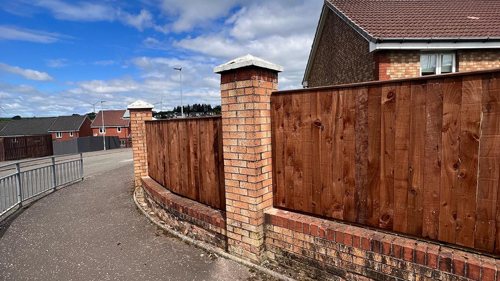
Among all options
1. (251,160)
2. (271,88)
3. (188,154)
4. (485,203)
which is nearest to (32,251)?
(188,154)

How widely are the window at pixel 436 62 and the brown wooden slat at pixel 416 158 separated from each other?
7.97 m

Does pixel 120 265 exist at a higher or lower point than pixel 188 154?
lower

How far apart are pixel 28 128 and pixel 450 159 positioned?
7015 centimetres

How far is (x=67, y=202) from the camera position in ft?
22.8

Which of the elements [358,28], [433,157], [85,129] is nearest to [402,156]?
[433,157]

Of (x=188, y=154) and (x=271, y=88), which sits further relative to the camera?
(x=188, y=154)

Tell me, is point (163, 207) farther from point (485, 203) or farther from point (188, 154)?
point (485, 203)

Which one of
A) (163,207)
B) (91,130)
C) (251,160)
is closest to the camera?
(251,160)

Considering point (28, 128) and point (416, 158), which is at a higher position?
point (28, 128)

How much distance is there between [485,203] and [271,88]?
2.32m

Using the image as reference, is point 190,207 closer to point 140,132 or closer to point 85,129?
point 140,132

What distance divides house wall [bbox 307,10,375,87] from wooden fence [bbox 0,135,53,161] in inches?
1041

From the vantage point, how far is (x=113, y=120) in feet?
189

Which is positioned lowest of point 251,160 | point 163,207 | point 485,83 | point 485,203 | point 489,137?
point 163,207
